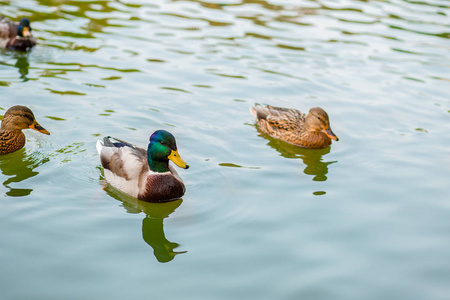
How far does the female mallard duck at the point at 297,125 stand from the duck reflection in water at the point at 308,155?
8cm

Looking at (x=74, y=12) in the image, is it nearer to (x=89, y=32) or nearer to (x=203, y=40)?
(x=89, y=32)

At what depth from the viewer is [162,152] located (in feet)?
22.9

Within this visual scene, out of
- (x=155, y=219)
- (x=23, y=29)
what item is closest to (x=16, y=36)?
(x=23, y=29)

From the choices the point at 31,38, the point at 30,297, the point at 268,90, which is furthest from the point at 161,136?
the point at 31,38

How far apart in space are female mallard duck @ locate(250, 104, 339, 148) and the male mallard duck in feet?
10.9

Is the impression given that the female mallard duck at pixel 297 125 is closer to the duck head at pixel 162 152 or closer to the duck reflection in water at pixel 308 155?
the duck reflection in water at pixel 308 155

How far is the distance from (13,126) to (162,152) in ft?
7.60

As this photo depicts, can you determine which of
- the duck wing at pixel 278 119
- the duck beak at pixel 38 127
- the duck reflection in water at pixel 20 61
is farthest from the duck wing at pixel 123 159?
the duck reflection in water at pixel 20 61

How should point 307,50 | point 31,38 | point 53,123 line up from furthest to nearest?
point 307,50
point 31,38
point 53,123

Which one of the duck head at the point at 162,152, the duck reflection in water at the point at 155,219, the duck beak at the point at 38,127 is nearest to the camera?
the duck reflection in water at the point at 155,219

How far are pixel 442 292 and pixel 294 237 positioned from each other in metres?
1.52

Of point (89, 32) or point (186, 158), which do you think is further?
point (89, 32)

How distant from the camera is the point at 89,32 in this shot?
13.3 meters

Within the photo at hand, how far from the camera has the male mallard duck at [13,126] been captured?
7992 millimetres
